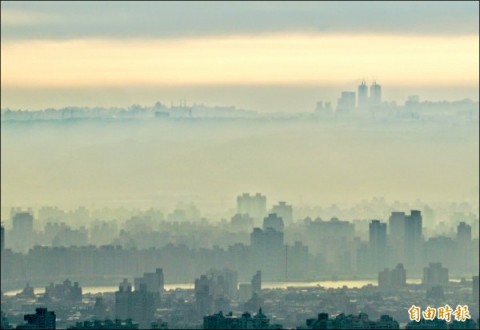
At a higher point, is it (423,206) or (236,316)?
(423,206)

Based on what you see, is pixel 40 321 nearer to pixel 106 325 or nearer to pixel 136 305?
pixel 106 325

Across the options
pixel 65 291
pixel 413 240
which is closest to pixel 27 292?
pixel 65 291

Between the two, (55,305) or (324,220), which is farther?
(324,220)

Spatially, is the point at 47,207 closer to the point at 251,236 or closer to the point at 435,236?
the point at 251,236

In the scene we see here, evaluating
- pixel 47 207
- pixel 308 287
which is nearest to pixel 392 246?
pixel 308 287

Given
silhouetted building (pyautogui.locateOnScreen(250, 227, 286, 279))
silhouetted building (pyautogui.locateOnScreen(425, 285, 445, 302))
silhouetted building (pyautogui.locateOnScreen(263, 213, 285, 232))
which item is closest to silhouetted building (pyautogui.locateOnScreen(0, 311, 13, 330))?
silhouetted building (pyautogui.locateOnScreen(250, 227, 286, 279))
